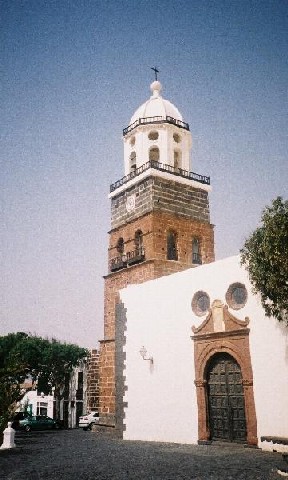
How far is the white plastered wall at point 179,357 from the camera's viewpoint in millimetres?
12148

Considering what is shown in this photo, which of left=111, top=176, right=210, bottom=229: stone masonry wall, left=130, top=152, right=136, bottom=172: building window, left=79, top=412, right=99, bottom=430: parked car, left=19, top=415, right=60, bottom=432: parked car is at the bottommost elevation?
left=19, top=415, right=60, bottom=432: parked car

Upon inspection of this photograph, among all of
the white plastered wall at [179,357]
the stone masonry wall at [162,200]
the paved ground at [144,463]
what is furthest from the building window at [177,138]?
the paved ground at [144,463]

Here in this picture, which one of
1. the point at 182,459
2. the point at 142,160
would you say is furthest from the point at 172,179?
the point at 182,459

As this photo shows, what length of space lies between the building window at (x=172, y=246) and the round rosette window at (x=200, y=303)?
21.3 feet

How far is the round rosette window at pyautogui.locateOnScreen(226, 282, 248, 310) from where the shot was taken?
13.6m

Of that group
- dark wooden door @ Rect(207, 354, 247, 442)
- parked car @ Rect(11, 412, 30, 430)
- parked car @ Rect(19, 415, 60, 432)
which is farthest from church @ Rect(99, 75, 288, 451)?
parked car @ Rect(11, 412, 30, 430)

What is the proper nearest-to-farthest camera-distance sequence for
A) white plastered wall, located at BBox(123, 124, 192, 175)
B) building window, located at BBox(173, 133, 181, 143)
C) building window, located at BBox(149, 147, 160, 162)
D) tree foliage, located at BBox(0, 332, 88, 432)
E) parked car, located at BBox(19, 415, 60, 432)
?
1. white plastered wall, located at BBox(123, 124, 192, 175)
2. building window, located at BBox(173, 133, 181, 143)
3. building window, located at BBox(149, 147, 160, 162)
4. parked car, located at BBox(19, 415, 60, 432)
5. tree foliage, located at BBox(0, 332, 88, 432)

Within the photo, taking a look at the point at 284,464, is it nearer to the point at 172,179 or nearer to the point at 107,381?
the point at 107,381

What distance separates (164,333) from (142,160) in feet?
35.8

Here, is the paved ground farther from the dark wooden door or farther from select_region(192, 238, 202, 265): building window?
select_region(192, 238, 202, 265): building window

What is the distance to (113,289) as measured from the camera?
73.5 feet

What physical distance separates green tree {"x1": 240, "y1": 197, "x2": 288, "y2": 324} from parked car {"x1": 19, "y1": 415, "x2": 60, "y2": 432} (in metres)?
22.7

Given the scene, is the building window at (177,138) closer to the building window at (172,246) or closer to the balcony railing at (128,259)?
the building window at (172,246)

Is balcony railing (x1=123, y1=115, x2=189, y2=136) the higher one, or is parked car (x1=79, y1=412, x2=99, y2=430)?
balcony railing (x1=123, y1=115, x2=189, y2=136)
